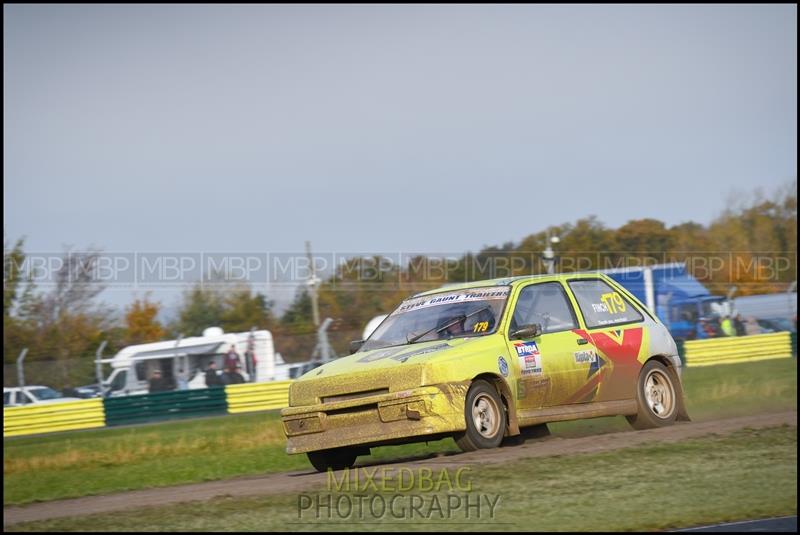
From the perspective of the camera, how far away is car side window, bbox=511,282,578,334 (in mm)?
9383

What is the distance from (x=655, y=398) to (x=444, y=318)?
2.38 metres

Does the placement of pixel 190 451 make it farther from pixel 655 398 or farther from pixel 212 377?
pixel 212 377

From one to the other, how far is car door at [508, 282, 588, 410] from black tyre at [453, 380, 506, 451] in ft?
0.80

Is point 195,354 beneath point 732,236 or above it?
beneath

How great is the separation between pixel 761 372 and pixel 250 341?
11.9 metres

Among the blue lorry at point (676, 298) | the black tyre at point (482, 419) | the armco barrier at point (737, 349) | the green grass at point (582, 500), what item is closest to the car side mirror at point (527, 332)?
the black tyre at point (482, 419)

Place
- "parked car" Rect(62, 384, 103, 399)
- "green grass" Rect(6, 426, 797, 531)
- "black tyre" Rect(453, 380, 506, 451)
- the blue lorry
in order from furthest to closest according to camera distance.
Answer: the blue lorry < "parked car" Rect(62, 384, 103, 399) < "black tyre" Rect(453, 380, 506, 451) < "green grass" Rect(6, 426, 797, 531)

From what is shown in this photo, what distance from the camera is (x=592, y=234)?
42.0 metres

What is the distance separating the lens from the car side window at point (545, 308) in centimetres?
938

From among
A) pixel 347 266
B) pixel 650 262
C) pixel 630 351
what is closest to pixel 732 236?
pixel 650 262

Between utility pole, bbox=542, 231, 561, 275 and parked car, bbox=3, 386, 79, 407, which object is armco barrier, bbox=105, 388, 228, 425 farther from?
utility pole, bbox=542, 231, 561, 275

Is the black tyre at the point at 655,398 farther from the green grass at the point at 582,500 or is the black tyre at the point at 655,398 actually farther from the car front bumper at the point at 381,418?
the car front bumper at the point at 381,418

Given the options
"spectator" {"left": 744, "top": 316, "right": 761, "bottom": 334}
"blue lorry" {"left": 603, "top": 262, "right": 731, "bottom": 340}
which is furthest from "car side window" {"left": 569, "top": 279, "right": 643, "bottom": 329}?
"spectator" {"left": 744, "top": 316, "right": 761, "bottom": 334}

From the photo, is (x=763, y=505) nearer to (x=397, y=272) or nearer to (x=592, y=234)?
(x=397, y=272)
